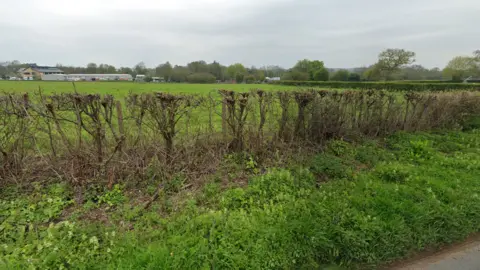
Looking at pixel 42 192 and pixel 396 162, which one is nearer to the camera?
pixel 42 192

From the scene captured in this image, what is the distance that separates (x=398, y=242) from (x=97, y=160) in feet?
15.0

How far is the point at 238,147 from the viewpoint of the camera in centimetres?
518

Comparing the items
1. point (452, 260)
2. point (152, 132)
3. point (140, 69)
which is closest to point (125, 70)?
point (140, 69)

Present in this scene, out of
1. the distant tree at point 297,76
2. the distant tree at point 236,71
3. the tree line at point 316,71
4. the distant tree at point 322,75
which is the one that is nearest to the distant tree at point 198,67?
the tree line at point 316,71

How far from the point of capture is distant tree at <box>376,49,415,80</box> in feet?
169

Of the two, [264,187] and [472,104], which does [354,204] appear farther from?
[472,104]

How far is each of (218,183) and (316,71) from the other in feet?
200

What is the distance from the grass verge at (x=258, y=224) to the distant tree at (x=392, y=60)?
185ft

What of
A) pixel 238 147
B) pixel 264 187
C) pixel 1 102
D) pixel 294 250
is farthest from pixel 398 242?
pixel 1 102

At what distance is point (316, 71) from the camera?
59.8 m

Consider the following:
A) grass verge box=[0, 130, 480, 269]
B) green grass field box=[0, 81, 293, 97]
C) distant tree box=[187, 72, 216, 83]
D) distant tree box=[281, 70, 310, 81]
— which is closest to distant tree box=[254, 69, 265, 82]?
distant tree box=[281, 70, 310, 81]

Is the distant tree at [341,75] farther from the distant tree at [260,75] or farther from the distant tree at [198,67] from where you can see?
the distant tree at [198,67]

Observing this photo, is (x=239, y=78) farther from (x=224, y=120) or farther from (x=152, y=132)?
(x=152, y=132)

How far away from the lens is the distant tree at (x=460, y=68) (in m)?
42.2
